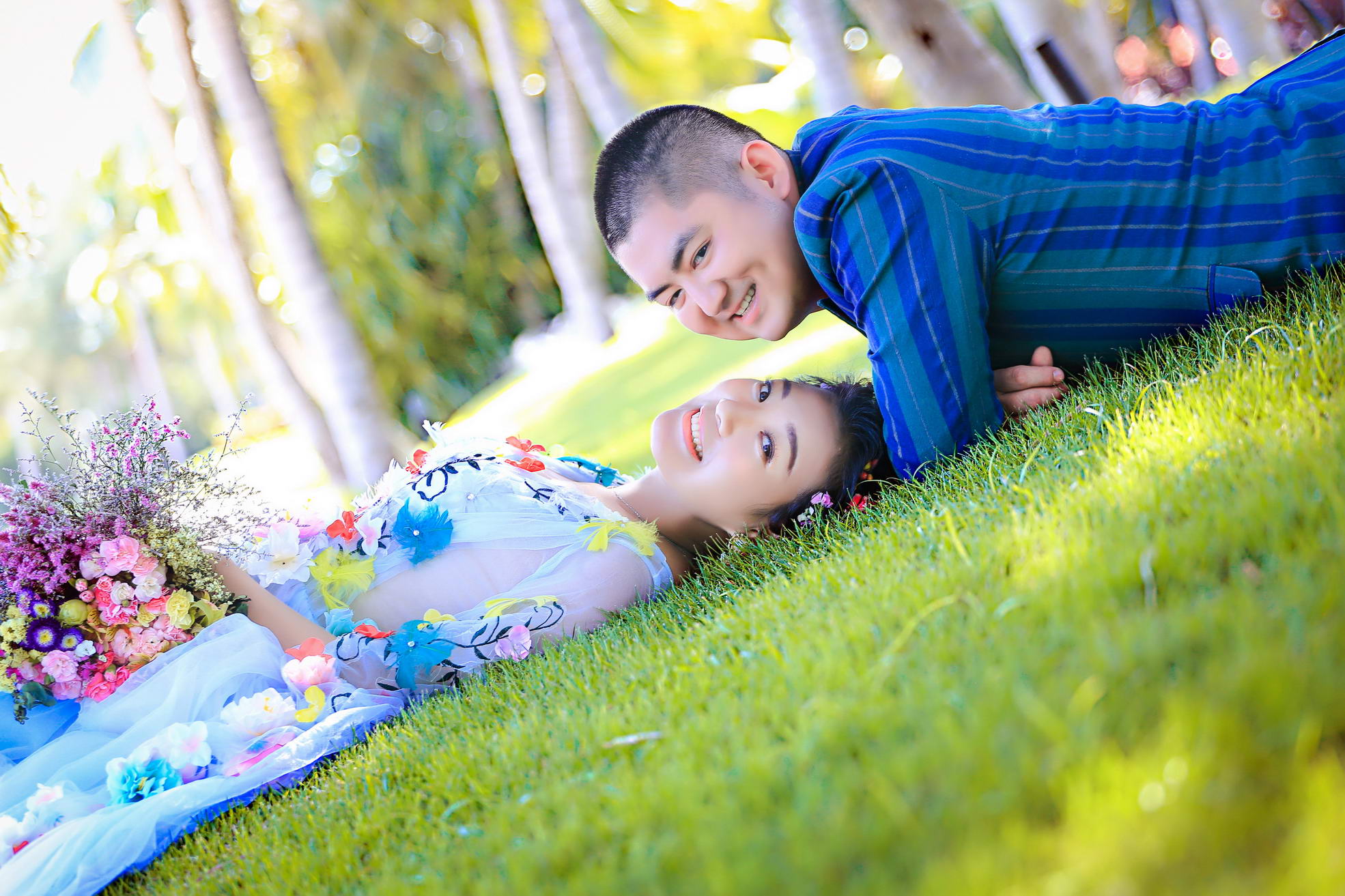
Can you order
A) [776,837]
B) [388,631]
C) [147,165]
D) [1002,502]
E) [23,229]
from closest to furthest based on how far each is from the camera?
1. [776,837]
2. [1002,502]
3. [388,631]
4. [23,229]
5. [147,165]

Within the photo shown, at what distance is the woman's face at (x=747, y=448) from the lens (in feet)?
10.9

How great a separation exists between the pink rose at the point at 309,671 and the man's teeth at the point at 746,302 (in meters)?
1.70

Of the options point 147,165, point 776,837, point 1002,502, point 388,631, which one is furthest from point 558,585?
point 147,165

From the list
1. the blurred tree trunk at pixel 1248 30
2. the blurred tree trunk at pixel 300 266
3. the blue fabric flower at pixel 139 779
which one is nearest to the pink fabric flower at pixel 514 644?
the blue fabric flower at pixel 139 779

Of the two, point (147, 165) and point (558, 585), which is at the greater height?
point (147, 165)

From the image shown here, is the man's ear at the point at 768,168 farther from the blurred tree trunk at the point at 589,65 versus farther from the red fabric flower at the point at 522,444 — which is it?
the blurred tree trunk at the point at 589,65

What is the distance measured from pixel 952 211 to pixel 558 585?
170cm

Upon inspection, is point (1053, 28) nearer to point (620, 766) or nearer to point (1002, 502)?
point (1002, 502)

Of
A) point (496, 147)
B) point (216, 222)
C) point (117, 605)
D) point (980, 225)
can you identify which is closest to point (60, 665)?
point (117, 605)

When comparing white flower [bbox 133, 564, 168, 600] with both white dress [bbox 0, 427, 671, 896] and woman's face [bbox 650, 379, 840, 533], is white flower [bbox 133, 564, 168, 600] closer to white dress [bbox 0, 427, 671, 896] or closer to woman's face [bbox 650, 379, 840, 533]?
white dress [bbox 0, 427, 671, 896]

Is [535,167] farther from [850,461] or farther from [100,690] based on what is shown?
[100,690]

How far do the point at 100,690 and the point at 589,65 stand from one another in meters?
10.1

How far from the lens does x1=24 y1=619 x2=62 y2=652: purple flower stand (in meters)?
2.79

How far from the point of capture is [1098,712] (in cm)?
126
